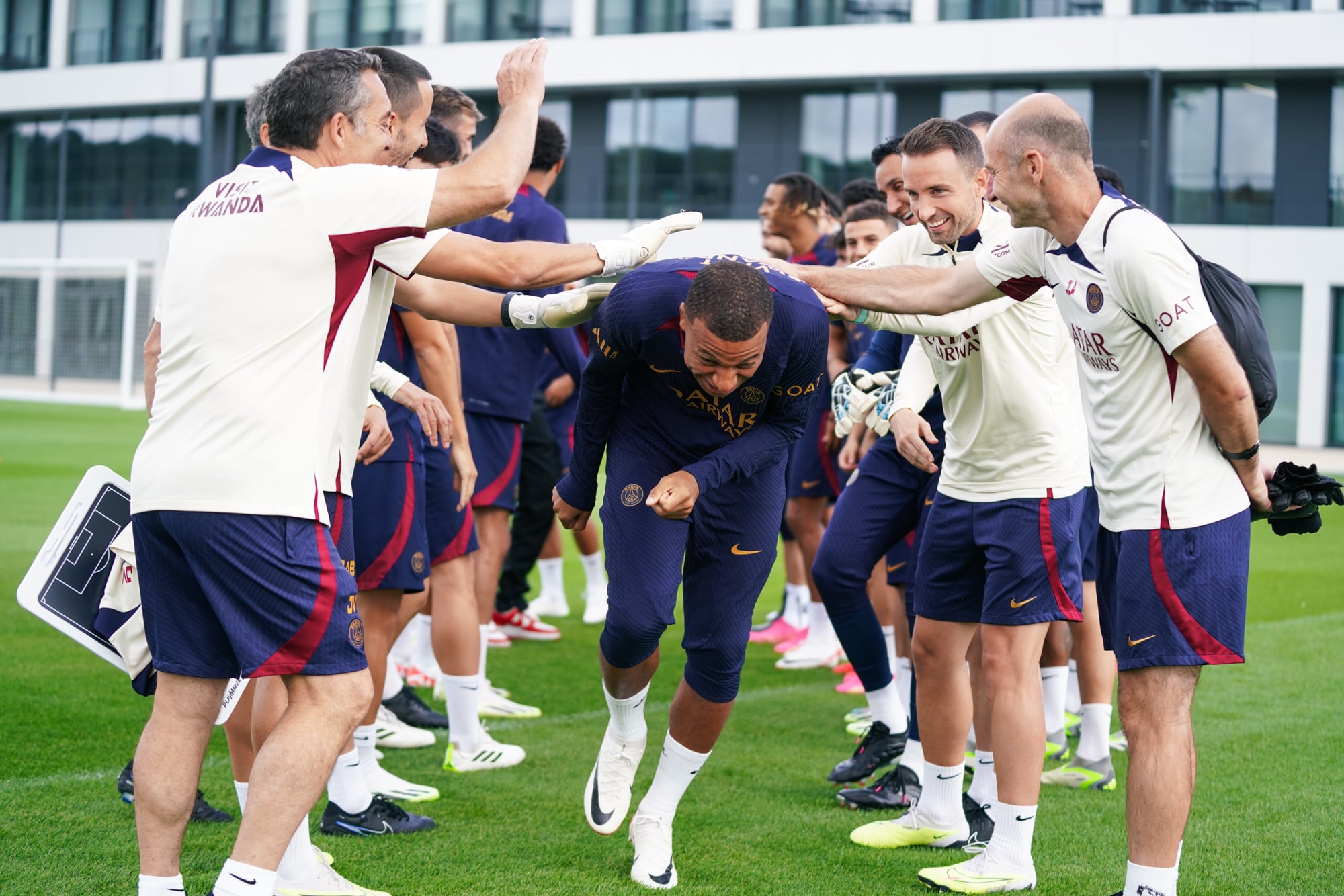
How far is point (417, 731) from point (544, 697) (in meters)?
0.96

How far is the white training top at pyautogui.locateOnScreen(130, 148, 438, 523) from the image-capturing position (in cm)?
305

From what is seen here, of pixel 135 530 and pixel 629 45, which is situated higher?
pixel 629 45

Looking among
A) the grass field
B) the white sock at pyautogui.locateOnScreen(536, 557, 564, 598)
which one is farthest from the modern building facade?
the grass field

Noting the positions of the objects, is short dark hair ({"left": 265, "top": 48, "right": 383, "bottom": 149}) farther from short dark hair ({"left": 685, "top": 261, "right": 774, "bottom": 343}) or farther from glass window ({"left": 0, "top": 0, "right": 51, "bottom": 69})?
glass window ({"left": 0, "top": 0, "right": 51, "bottom": 69})

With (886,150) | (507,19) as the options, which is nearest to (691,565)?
(886,150)

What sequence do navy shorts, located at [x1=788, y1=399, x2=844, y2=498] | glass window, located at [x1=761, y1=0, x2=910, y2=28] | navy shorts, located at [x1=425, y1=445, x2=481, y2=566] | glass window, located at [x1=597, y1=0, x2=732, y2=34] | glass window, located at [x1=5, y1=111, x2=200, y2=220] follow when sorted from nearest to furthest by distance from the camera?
navy shorts, located at [x1=425, y1=445, x2=481, y2=566] → navy shorts, located at [x1=788, y1=399, x2=844, y2=498] → glass window, located at [x1=761, y1=0, x2=910, y2=28] → glass window, located at [x1=597, y1=0, x2=732, y2=34] → glass window, located at [x1=5, y1=111, x2=200, y2=220]

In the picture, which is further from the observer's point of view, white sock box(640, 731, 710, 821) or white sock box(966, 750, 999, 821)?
white sock box(966, 750, 999, 821)

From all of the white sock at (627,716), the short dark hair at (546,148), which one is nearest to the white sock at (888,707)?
the white sock at (627,716)

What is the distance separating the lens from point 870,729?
17.4 feet

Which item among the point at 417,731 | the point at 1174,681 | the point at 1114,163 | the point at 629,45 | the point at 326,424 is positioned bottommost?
the point at 417,731

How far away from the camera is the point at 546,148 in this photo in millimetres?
6535

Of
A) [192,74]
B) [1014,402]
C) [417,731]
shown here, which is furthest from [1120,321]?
[192,74]

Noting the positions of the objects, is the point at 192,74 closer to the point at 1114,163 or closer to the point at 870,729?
the point at 1114,163

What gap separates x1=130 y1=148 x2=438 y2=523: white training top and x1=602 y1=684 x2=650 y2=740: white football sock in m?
1.53
